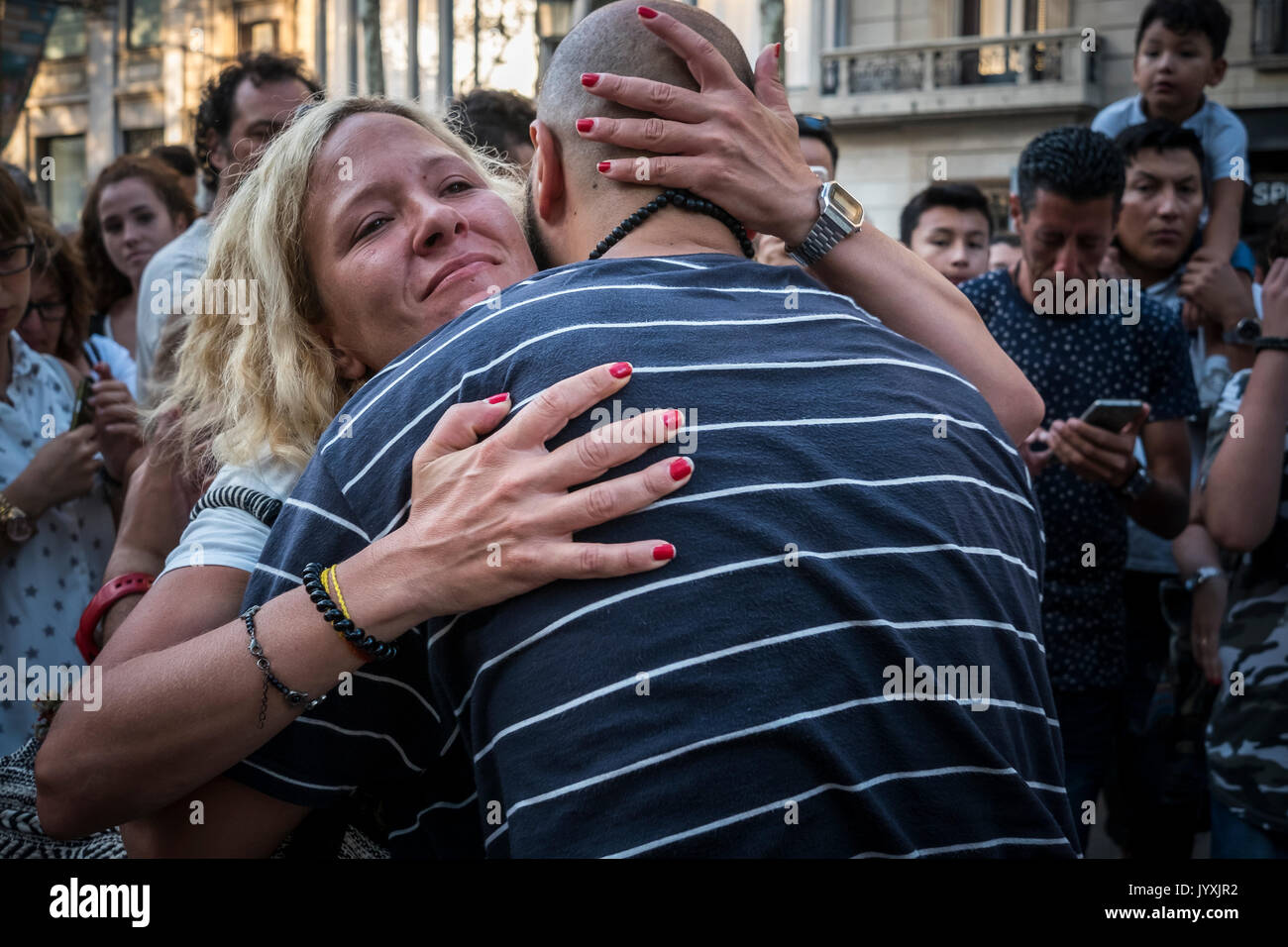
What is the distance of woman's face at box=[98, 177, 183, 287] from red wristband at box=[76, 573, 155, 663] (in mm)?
3091

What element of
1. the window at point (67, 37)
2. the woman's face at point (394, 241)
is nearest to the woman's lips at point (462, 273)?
the woman's face at point (394, 241)

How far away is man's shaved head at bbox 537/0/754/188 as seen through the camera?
1.60 meters

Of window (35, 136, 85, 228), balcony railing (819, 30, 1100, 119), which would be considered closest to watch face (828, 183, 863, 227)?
balcony railing (819, 30, 1100, 119)

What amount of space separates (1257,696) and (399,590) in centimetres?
196

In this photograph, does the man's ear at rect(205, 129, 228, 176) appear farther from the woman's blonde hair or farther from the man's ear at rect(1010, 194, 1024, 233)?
the man's ear at rect(1010, 194, 1024, 233)

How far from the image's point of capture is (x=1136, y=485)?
3.20 m

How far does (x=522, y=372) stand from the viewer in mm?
1378

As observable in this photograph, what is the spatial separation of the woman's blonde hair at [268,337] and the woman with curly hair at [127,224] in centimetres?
274

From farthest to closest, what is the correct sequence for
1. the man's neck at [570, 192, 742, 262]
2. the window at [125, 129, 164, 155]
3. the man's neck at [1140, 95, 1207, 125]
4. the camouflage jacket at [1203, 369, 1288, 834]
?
1. the window at [125, 129, 164, 155]
2. the man's neck at [1140, 95, 1207, 125]
3. the camouflage jacket at [1203, 369, 1288, 834]
4. the man's neck at [570, 192, 742, 262]

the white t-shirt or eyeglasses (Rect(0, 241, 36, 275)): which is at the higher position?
eyeglasses (Rect(0, 241, 36, 275))

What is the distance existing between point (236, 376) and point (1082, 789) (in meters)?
2.53

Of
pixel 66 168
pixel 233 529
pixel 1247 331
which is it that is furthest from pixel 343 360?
pixel 66 168
